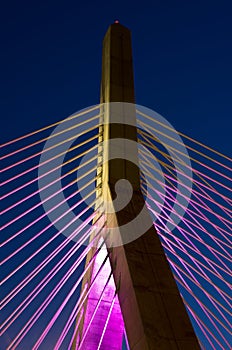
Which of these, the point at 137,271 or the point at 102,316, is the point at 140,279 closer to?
the point at 137,271

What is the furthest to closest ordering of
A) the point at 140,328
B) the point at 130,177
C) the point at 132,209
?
the point at 130,177 → the point at 132,209 → the point at 140,328

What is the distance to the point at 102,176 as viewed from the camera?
8273 millimetres

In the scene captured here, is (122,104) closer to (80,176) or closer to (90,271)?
(80,176)

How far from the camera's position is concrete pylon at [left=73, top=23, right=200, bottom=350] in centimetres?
562

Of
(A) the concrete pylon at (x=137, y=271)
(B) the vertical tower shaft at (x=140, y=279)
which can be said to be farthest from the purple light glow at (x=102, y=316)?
(B) the vertical tower shaft at (x=140, y=279)

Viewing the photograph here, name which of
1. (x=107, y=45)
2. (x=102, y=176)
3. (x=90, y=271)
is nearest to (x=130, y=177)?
(x=102, y=176)

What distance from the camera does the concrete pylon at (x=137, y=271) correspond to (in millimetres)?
5625

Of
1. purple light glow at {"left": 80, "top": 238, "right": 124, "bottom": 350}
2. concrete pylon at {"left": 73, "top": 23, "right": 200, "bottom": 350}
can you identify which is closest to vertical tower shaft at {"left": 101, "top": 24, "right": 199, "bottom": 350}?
concrete pylon at {"left": 73, "top": 23, "right": 200, "bottom": 350}

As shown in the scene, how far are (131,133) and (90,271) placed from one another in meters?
2.91

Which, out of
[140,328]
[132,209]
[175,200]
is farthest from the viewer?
[175,200]

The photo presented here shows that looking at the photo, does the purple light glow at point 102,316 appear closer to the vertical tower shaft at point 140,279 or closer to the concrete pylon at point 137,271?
the concrete pylon at point 137,271

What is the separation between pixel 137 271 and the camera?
20.7 feet

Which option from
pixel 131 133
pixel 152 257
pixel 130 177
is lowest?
pixel 152 257

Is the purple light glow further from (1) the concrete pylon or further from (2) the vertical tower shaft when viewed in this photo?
(2) the vertical tower shaft
